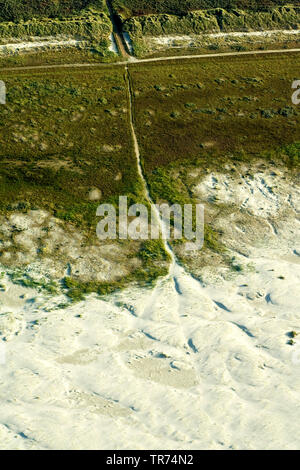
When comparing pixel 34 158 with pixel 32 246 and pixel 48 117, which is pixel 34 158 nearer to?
pixel 48 117

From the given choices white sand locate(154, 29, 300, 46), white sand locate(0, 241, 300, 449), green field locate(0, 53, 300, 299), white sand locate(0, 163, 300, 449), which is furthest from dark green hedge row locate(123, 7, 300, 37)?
white sand locate(0, 241, 300, 449)

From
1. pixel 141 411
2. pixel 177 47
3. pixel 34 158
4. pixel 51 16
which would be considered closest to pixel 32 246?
pixel 34 158

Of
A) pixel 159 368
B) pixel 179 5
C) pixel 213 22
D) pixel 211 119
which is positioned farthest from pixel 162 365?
pixel 179 5

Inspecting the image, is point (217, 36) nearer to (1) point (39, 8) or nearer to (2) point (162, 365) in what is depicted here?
(1) point (39, 8)

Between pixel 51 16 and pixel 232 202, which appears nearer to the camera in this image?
pixel 232 202

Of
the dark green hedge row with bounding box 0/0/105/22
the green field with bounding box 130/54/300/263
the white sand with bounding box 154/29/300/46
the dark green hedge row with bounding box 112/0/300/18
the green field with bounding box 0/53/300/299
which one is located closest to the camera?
the green field with bounding box 0/53/300/299

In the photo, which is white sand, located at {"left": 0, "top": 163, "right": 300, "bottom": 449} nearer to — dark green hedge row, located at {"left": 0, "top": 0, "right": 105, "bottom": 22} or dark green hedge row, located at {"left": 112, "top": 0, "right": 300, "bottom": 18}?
dark green hedge row, located at {"left": 112, "top": 0, "right": 300, "bottom": 18}

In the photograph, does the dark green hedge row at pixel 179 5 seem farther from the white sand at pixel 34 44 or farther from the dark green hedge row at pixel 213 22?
the white sand at pixel 34 44
